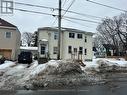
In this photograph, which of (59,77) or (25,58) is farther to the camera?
(25,58)

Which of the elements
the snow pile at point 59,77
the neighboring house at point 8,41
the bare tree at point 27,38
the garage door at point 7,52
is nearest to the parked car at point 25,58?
the neighboring house at point 8,41

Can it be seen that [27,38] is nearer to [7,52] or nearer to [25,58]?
[7,52]

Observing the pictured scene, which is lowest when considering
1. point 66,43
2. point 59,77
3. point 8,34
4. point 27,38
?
point 59,77

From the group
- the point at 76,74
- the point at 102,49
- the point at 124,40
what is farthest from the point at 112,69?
the point at 102,49

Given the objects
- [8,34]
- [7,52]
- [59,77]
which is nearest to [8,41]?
[8,34]

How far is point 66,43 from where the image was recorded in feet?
196

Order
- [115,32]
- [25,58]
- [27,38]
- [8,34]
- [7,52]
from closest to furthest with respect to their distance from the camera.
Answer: [25,58] → [7,52] → [8,34] → [115,32] → [27,38]

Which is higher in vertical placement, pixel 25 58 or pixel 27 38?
pixel 27 38

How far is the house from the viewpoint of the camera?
57.7 metres

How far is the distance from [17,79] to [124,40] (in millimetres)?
76705

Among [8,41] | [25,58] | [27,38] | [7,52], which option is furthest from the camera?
[27,38]

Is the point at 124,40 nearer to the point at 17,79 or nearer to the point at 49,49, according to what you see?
the point at 49,49

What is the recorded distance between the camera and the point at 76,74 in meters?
24.7

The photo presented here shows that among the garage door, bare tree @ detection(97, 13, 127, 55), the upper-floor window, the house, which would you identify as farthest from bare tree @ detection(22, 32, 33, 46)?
the garage door
